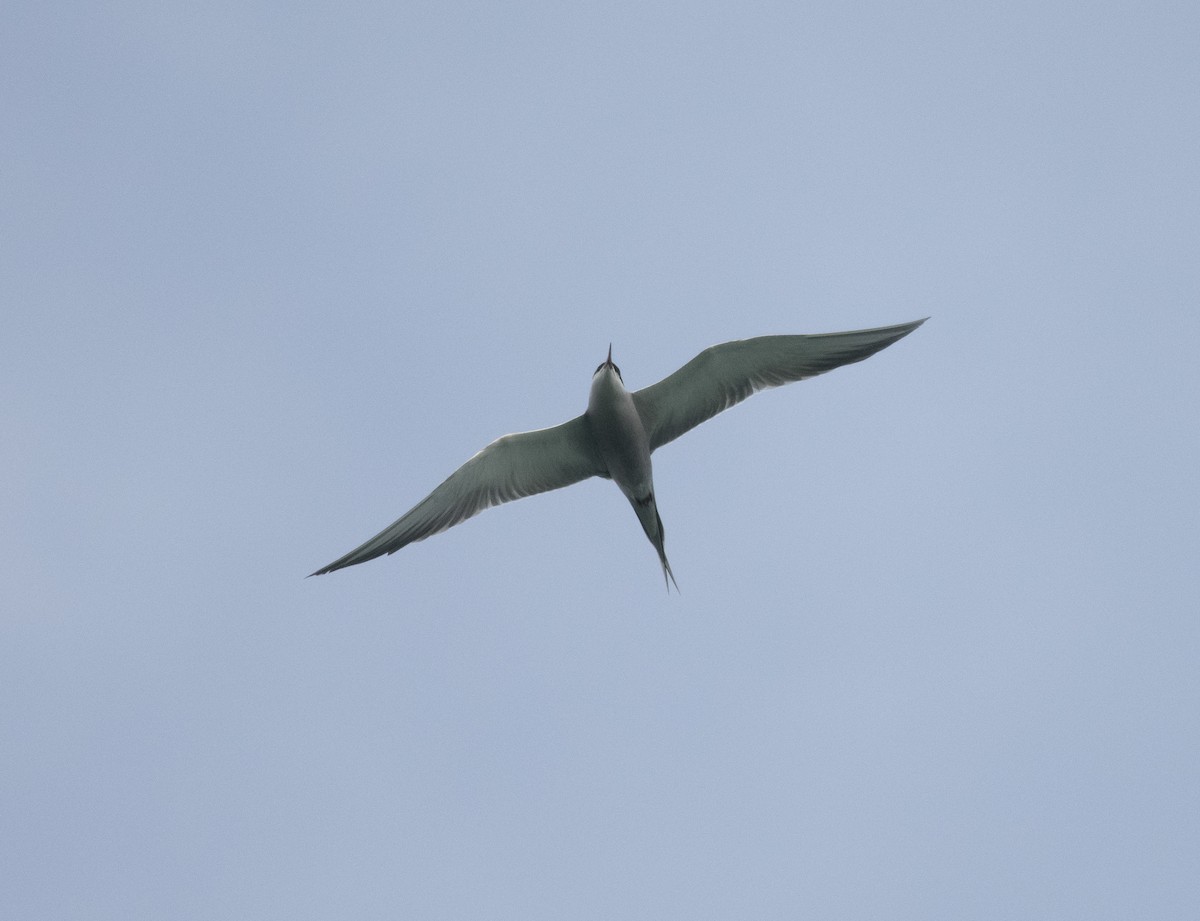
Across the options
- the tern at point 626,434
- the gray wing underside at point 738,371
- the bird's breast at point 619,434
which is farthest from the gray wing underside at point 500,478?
the gray wing underside at point 738,371

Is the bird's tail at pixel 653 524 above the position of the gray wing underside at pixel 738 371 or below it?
below

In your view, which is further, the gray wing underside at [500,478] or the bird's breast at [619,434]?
the gray wing underside at [500,478]

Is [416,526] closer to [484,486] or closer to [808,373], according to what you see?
[484,486]

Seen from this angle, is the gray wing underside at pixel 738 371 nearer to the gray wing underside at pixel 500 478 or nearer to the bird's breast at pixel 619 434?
the bird's breast at pixel 619 434

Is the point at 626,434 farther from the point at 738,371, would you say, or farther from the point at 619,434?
the point at 738,371

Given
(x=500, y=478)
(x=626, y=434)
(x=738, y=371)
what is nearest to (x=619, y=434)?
(x=626, y=434)

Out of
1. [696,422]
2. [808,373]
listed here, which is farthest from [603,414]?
[808,373]
